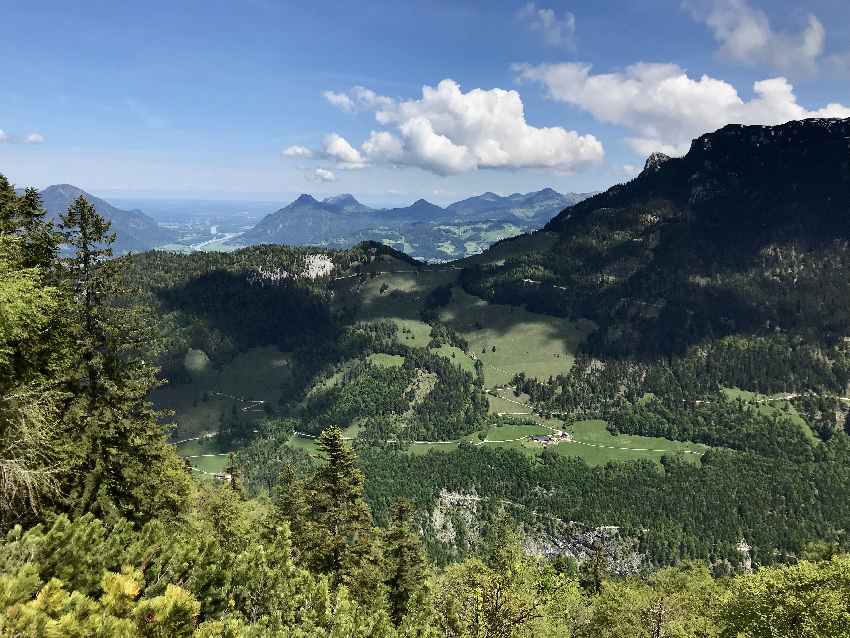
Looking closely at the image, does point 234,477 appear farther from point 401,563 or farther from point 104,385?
point 104,385

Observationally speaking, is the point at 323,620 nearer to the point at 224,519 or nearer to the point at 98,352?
the point at 98,352

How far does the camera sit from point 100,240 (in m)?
28.2

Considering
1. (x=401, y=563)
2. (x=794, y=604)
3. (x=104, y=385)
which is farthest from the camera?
(x=401, y=563)

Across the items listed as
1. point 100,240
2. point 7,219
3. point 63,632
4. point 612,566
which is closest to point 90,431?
point 100,240

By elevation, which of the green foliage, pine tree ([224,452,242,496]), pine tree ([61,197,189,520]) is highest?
pine tree ([61,197,189,520])

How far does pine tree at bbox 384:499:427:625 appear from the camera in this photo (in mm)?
52491

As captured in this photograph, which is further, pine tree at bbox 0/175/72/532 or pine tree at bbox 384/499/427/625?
pine tree at bbox 384/499/427/625

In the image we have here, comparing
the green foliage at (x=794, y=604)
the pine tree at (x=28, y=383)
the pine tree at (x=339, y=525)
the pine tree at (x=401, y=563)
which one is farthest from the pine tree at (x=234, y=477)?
the green foliage at (x=794, y=604)

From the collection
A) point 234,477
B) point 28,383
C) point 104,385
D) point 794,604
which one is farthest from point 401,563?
point 28,383

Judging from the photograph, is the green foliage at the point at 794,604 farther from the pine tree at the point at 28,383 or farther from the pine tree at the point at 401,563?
the pine tree at the point at 28,383

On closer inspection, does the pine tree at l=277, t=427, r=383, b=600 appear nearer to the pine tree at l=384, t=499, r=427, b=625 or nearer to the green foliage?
the pine tree at l=384, t=499, r=427, b=625

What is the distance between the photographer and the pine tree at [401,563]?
52.5m

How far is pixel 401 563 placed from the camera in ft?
176

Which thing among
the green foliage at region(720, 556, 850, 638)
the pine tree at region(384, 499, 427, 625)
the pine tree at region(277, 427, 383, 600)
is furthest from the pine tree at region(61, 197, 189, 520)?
the green foliage at region(720, 556, 850, 638)
